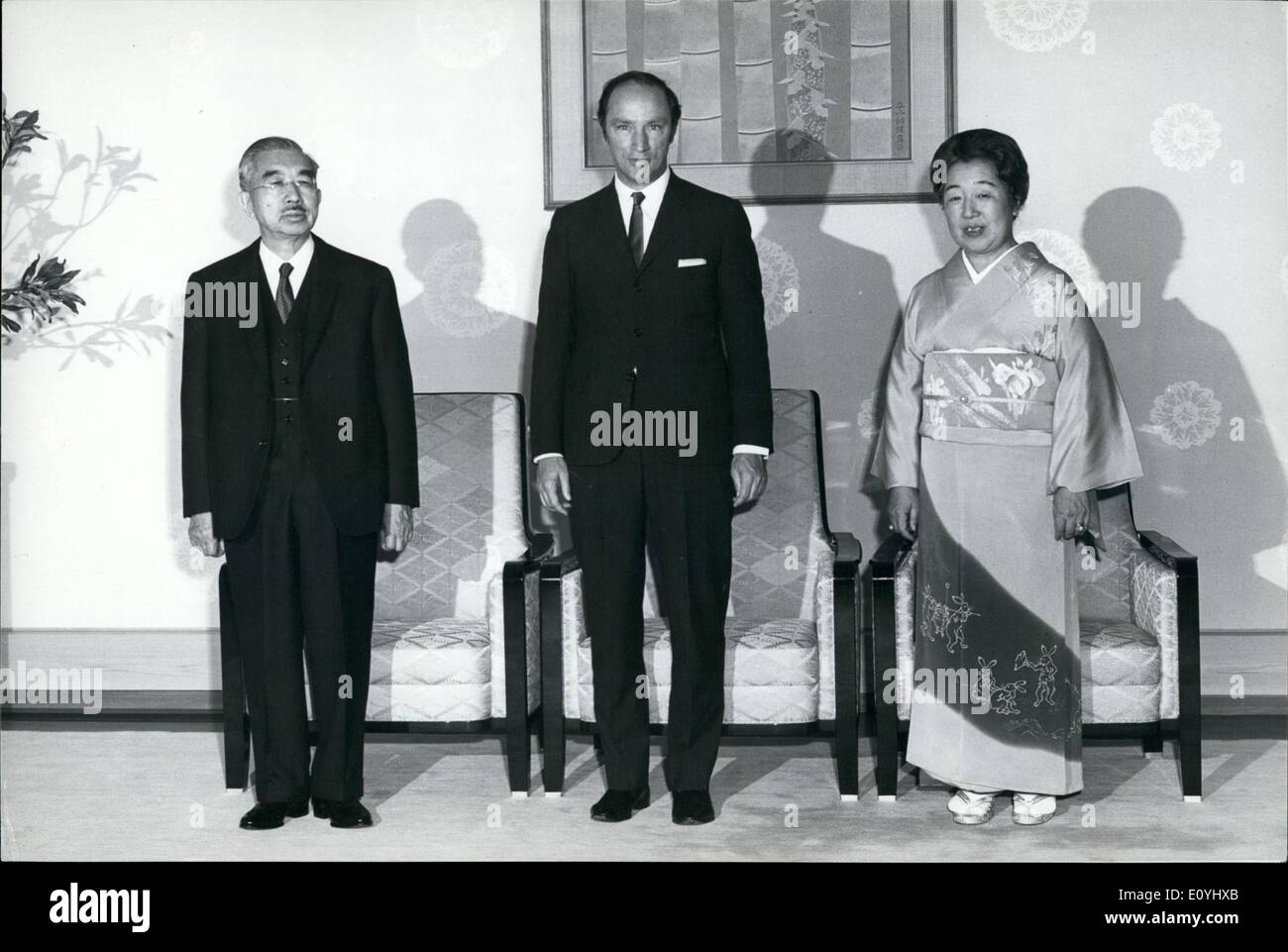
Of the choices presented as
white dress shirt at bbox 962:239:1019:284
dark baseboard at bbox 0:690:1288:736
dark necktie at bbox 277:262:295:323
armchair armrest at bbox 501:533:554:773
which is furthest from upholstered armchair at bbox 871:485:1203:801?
dark baseboard at bbox 0:690:1288:736

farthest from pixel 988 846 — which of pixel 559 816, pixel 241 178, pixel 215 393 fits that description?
pixel 241 178

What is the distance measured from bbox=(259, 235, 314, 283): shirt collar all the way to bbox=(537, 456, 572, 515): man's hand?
2.17 ft

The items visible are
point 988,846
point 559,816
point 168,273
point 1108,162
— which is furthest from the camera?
point 168,273

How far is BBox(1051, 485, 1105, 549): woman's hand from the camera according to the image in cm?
332

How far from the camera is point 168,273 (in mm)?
4387

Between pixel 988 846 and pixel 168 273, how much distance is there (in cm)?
274

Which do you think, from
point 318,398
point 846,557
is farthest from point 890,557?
point 318,398

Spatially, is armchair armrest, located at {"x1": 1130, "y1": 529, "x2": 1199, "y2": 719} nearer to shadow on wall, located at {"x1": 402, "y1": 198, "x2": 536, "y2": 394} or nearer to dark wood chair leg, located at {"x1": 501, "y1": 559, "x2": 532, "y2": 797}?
dark wood chair leg, located at {"x1": 501, "y1": 559, "x2": 532, "y2": 797}

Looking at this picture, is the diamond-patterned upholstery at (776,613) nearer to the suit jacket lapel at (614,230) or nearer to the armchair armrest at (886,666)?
the armchair armrest at (886,666)

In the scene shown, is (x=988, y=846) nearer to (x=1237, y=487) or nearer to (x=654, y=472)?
(x=654, y=472)

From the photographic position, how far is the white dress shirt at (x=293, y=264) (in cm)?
332

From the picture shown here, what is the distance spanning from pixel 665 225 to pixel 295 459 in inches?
36.9

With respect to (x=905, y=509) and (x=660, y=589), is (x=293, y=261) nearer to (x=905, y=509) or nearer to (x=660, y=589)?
(x=660, y=589)

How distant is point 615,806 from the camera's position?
11.0 ft
